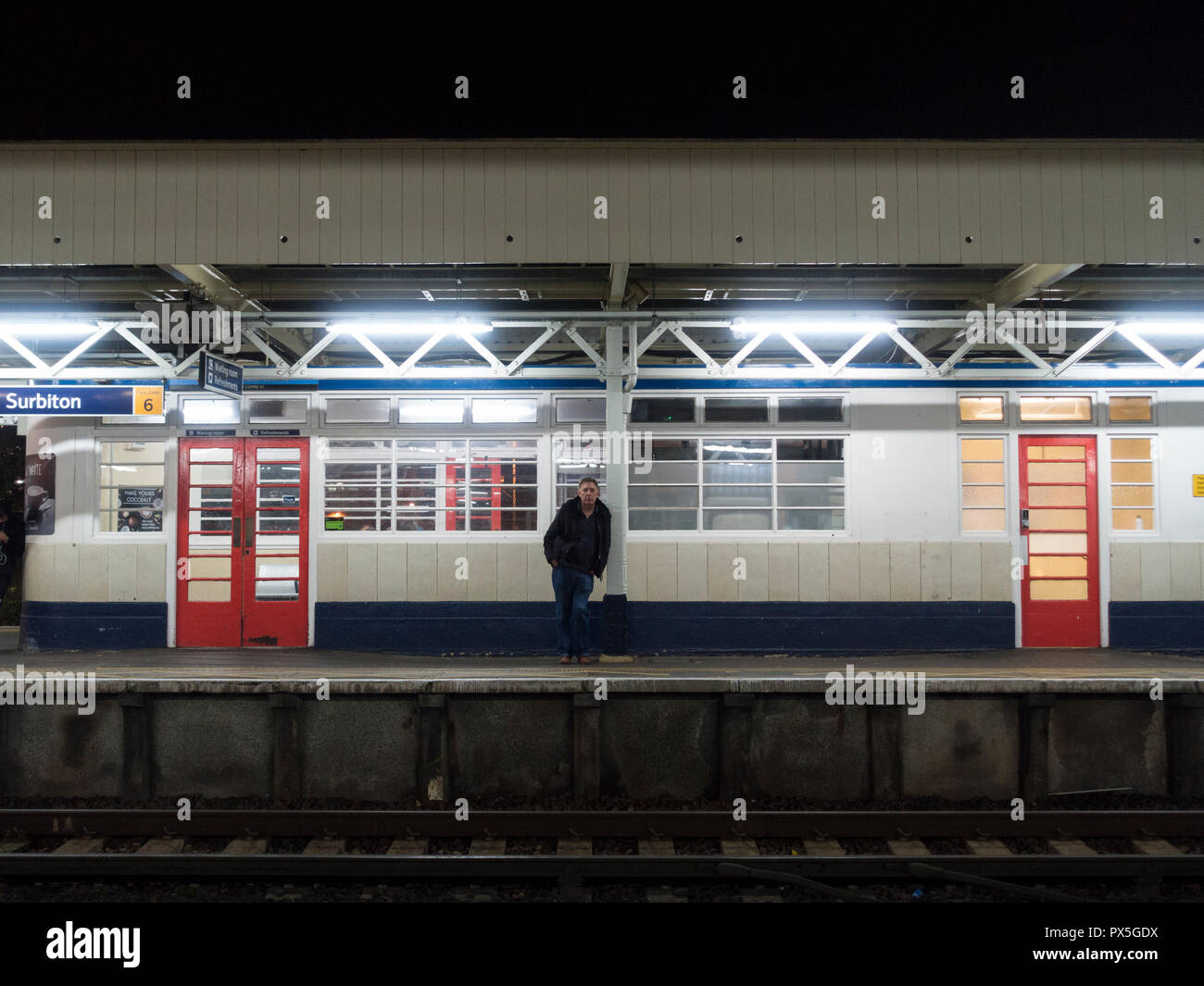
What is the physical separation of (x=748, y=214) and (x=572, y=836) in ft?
16.8

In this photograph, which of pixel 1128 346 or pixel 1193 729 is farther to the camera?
pixel 1128 346

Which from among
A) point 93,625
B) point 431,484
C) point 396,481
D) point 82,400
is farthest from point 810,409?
point 93,625

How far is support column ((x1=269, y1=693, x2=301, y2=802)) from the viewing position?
6.28 meters

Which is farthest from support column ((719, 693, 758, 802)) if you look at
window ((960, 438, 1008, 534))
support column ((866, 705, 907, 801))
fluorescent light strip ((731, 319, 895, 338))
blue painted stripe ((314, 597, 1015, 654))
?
window ((960, 438, 1008, 534))

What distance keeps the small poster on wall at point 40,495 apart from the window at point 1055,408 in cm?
1165

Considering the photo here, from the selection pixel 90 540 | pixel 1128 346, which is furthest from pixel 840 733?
pixel 90 540

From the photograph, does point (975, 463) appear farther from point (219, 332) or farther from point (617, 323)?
point (219, 332)

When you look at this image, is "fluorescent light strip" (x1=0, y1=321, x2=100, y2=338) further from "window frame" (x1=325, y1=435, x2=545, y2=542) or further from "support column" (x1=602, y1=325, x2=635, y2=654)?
"support column" (x1=602, y1=325, x2=635, y2=654)

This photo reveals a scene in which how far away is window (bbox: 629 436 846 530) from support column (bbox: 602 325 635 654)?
0.75 metres

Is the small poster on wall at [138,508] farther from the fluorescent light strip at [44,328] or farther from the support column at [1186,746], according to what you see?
the support column at [1186,746]

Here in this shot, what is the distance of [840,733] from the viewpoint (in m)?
6.34

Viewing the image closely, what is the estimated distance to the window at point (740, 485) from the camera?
960 cm
